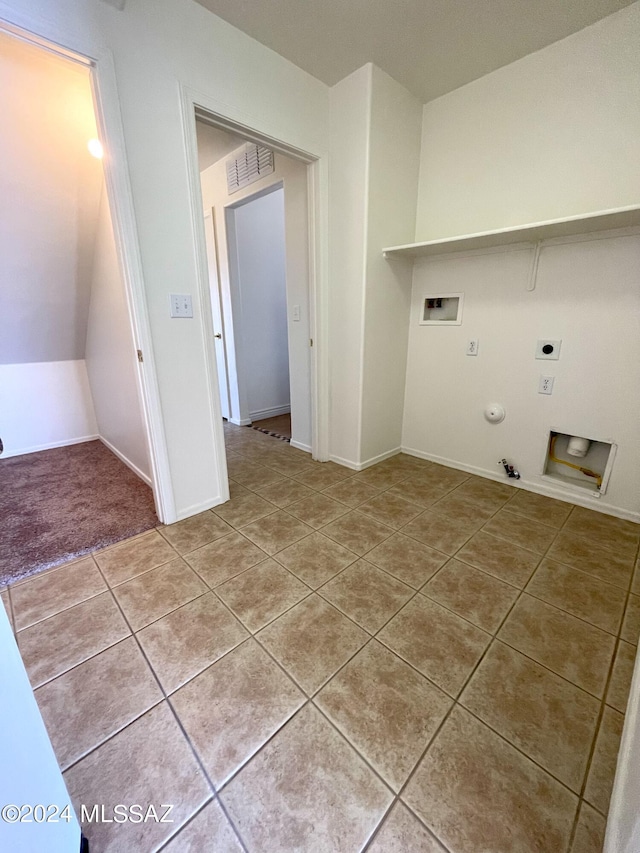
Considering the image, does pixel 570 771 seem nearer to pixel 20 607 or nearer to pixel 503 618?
pixel 503 618

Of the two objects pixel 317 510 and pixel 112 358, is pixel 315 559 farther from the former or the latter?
pixel 112 358

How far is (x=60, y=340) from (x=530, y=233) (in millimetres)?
3507

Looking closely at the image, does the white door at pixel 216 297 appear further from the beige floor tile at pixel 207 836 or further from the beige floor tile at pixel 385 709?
the beige floor tile at pixel 207 836

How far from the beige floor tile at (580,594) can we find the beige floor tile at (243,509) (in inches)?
55.0

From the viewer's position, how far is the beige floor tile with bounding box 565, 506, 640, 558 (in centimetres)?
176

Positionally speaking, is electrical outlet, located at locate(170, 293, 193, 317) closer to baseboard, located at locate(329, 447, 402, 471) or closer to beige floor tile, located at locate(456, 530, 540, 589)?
baseboard, located at locate(329, 447, 402, 471)

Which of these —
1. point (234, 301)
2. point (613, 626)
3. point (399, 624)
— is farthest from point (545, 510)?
point (234, 301)

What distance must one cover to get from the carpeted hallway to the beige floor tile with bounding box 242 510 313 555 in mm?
598

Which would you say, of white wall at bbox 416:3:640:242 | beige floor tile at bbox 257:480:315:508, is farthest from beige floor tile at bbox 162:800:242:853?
white wall at bbox 416:3:640:242

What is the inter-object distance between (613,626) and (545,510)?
82 centimetres

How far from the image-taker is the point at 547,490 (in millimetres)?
2234

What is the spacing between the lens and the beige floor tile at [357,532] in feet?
5.89

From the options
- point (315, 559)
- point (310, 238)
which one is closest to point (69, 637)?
point (315, 559)

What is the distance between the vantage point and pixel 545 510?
2.08m
